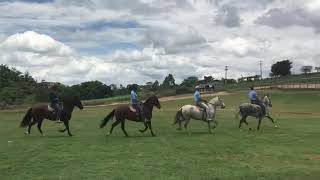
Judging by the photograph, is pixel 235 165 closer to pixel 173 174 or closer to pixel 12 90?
pixel 173 174

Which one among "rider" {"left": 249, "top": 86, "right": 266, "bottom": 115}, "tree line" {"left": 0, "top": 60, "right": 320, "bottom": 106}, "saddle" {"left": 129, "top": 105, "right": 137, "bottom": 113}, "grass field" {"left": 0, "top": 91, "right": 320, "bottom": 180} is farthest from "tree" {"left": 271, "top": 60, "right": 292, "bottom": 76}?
"saddle" {"left": 129, "top": 105, "right": 137, "bottom": 113}

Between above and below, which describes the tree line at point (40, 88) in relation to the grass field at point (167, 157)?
above

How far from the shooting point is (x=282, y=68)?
6845 inches

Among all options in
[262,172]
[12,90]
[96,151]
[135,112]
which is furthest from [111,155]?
[12,90]

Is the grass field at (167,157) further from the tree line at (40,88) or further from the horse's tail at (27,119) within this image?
the tree line at (40,88)

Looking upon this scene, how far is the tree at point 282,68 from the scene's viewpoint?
17275 centimetres

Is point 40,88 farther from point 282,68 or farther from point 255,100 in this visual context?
point 255,100

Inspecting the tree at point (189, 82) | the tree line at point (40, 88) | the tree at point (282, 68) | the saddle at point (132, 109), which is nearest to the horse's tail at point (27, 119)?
the saddle at point (132, 109)

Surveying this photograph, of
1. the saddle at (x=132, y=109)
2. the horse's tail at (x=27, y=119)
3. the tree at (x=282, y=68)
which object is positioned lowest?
the horse's tail at (x=27, y=119)

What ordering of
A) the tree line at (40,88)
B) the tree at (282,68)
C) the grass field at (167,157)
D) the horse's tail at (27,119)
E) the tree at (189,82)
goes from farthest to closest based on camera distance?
the tree at (282,68) → the tree at (189,82) → the tree line at (40,88) → the horse's tail at (27,119) → the grass field at (167,157)

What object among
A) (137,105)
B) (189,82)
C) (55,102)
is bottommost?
(137,105)

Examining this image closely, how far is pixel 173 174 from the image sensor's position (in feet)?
54.3

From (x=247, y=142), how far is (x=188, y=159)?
708cm

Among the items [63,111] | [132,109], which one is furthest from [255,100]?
[63,111]
